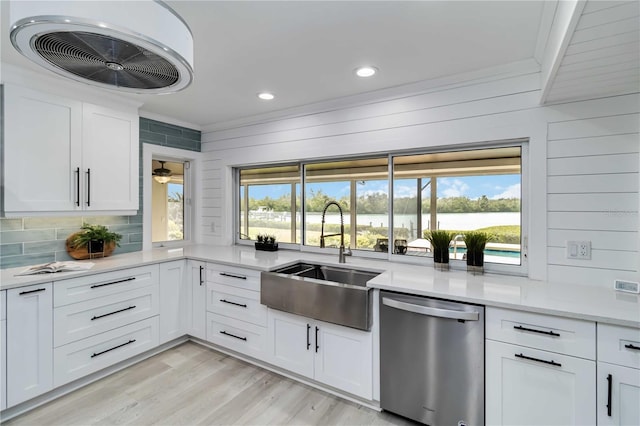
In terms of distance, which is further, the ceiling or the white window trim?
the white window trim

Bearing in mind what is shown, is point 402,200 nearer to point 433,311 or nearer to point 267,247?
point 433,311

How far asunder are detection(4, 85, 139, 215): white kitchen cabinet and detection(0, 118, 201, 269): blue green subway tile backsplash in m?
0.21

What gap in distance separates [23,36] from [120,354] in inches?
95.2

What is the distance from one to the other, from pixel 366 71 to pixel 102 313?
2794 mm

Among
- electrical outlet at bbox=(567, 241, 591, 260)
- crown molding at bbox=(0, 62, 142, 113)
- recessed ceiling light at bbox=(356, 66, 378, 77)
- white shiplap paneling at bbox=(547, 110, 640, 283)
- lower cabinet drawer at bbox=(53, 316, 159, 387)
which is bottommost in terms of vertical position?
lower cabinet drawer at bbox=(53, 316, 159, 387)

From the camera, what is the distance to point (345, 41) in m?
1.90

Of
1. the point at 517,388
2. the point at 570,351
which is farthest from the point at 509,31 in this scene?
the point at 517,388

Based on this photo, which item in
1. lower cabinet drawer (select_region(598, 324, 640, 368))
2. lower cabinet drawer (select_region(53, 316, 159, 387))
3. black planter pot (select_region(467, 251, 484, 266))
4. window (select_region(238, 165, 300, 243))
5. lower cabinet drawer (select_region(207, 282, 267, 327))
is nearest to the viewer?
lower cabinet drawer (select_region(598, 324, 640, 368))

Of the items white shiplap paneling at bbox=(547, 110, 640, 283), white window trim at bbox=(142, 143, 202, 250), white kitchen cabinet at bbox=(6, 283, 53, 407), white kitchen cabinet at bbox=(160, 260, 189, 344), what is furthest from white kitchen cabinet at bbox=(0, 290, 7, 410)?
white shiplap paneling at bbox=(547, 110, 640, 283)

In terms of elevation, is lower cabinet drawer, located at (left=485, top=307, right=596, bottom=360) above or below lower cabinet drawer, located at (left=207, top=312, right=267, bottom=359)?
above

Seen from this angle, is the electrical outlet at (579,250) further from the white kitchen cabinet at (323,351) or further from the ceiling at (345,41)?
the white kitchen cabinet at (323,351)

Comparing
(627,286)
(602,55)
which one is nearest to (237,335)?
(627,286)

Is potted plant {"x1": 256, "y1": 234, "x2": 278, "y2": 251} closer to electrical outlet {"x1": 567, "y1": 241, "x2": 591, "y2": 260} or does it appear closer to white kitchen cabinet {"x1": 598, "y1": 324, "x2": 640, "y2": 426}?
electrical outlet {"x1": 567, "y1": 241, "x2": 591, "y2": 260}

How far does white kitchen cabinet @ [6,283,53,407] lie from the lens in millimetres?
1955
